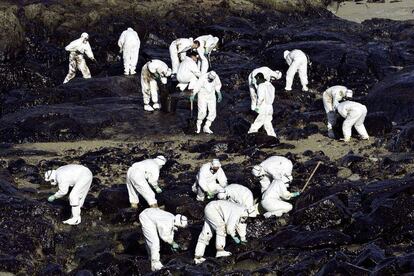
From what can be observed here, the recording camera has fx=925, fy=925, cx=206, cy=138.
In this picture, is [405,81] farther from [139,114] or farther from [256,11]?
[256,11]

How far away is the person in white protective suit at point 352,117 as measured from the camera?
83.2ft

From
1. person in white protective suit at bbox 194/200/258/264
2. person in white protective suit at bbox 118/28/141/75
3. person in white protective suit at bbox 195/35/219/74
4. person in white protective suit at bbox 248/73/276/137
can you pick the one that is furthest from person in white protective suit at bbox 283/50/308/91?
person in white protective suit at bbox 194/200/258/264

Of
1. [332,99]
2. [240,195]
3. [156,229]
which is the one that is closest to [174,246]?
[156,229]

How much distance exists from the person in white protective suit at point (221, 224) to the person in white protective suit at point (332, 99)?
8055mm

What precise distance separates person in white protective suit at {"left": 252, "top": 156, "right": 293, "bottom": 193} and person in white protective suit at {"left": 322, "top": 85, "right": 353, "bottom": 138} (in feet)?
17.0

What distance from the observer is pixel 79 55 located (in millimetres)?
32312

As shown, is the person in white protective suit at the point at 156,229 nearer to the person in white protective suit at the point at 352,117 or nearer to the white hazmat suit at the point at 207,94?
the white hazmat suit at the point at 207,94

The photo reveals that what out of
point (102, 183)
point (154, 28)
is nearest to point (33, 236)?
point (102, 183)

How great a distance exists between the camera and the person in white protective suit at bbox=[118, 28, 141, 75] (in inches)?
1265

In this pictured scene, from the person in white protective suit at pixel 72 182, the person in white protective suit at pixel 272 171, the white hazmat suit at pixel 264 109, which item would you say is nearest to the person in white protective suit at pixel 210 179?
the person in white protective suit at pixel 272 171

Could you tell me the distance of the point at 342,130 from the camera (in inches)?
1030

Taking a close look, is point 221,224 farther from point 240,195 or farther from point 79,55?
point 79,55

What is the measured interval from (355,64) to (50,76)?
37.6 feet

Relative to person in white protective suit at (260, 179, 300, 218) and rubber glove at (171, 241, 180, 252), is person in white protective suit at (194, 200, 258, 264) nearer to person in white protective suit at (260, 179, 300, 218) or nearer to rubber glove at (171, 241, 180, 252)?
rubber glove at (171, 241, 180, 252)
